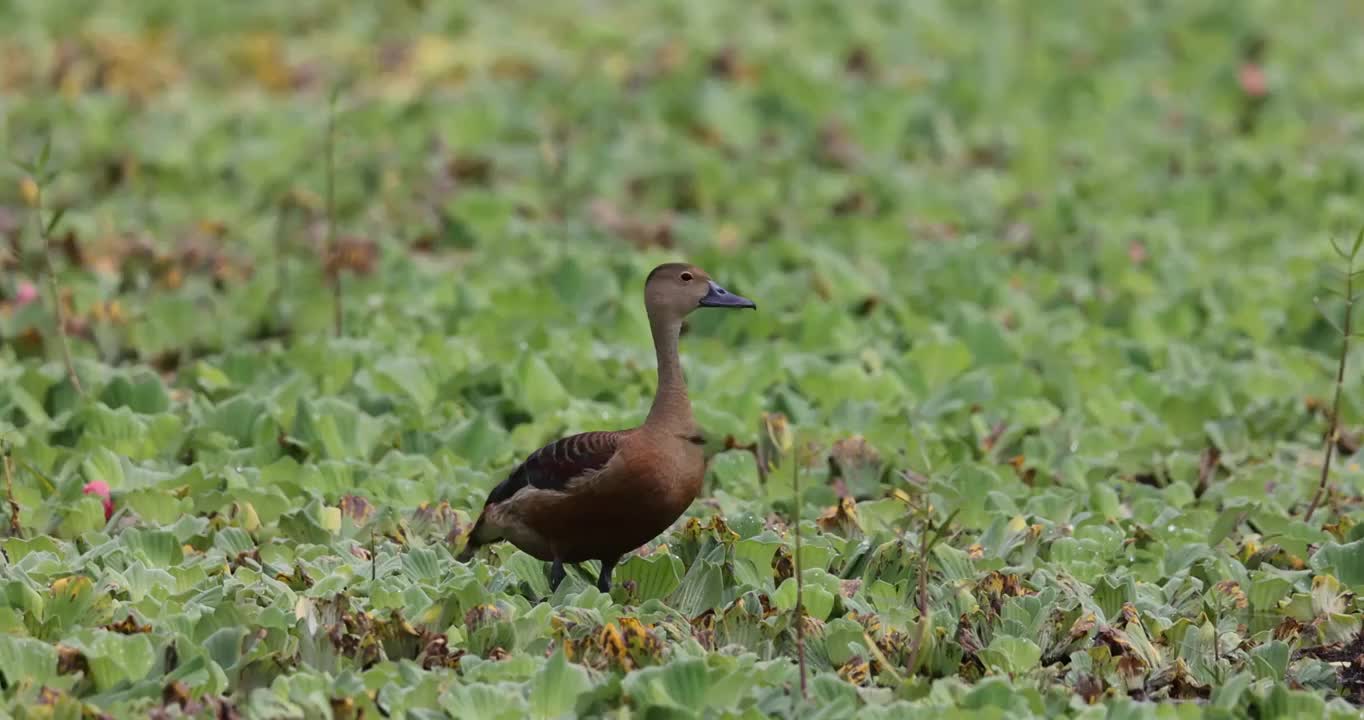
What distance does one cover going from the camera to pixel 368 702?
5.09m

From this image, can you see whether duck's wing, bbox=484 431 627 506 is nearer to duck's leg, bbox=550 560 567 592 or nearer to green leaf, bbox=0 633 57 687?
duck's leg, bbox=550 560 567 592

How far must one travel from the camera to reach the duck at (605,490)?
5.91m

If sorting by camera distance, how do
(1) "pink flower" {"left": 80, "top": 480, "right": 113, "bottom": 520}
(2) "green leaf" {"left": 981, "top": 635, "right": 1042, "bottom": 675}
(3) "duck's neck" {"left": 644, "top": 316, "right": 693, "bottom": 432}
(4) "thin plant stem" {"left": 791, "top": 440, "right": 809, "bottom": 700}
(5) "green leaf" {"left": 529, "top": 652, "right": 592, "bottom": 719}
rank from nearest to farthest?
1. (5) "green leaf" {"left": 529, "top": 652, "right": 592, "bottom": 719}
2. (4) "thin plant stem" {"left": 791, "top": 440, "right": 809, "bottom": 700}
3. (2) "green leaf" {"left": 981, "top": 635, "right": 1042, "bottom": 675}
4. (3) "duck's neck" {"left": 644, "top": 316, "right": 693, "bottom": 432}
5. (1) "pink flower" {"left": 80, "top": 480, "right": 113, "bottom": 520}

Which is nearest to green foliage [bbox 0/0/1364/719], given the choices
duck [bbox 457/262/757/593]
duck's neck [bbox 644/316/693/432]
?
duck [bbox 457/262/757/593]

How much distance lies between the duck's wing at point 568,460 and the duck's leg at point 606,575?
282mm

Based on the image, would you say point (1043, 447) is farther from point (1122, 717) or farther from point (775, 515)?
point (1122, 717)

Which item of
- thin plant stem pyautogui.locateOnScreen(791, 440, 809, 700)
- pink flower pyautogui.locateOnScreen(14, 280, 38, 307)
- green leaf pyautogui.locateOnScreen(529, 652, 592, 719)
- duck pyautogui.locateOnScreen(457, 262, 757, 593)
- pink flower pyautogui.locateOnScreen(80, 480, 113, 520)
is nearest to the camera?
green leaf pyautogui.locateOnScreen(529, 652, 592, 719)

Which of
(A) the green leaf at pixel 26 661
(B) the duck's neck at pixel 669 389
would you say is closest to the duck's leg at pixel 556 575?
(B) the duck's neck at pixel 669 389

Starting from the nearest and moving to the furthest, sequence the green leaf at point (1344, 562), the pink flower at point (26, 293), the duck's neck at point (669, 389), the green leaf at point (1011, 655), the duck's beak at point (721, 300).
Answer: the green leaf at point (1011, 655)
the duck's neck at point (669, 389)
the green leaf at point (1344, 562)
the duck's beak at point (721, 300)
the pink flower at point (26, 293)

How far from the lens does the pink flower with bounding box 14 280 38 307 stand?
9.41m

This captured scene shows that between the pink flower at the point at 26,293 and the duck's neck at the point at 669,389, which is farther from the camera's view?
the pink flower at the point at 26,293

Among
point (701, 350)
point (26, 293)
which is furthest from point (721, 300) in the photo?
point (26, 293)

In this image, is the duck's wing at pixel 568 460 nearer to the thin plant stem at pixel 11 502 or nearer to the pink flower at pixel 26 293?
the thin plant stem at pixel 11 502

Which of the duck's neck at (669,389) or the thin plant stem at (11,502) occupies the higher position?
the duck's neck at (669,389)
